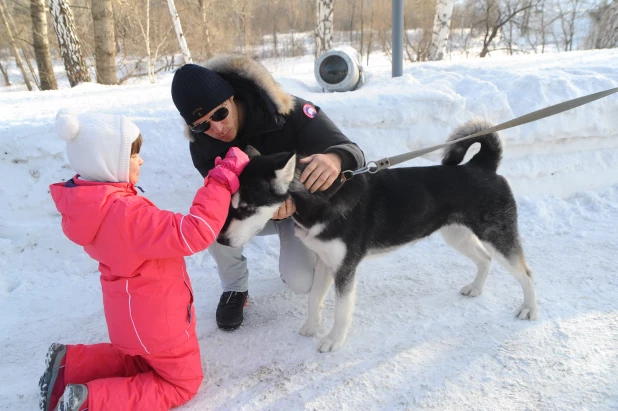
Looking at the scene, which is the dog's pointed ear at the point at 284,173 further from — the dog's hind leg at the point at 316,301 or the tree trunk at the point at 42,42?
the tree trunk at the point at 42,42

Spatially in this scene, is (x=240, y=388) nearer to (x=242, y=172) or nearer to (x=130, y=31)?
(x=242, y=172)

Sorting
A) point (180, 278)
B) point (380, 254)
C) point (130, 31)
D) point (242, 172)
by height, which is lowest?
point (380, 254)

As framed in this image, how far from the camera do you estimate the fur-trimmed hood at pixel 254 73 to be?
2484 mm

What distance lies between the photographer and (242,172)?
2.08 metres

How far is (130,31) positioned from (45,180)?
19.0m

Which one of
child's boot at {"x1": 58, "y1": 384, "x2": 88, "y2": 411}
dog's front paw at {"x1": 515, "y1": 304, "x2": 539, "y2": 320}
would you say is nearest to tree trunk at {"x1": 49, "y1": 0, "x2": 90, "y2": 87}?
child's boot at {"x1": 58, "y1": 384, "x2": 88, "y2": 411}

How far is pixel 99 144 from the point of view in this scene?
178cm

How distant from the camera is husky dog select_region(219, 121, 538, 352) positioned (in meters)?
2.12

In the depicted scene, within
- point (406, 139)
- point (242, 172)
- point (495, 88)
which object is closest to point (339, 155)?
point (242, 172)

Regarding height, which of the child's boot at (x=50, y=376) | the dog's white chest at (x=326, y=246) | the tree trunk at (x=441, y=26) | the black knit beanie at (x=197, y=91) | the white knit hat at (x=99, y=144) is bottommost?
the child's boot at (x=50, y=376)

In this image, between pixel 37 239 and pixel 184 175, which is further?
pixel 184 175

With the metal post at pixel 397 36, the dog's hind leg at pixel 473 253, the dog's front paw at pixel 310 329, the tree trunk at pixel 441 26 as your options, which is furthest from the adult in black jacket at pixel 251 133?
the tree trunk at pixel 441 26

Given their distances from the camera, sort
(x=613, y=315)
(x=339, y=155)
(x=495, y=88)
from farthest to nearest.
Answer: (x=495, y=88) < (x=613, y=315) < (x=339, y=155)

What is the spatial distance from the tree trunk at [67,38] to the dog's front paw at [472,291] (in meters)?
9.58
